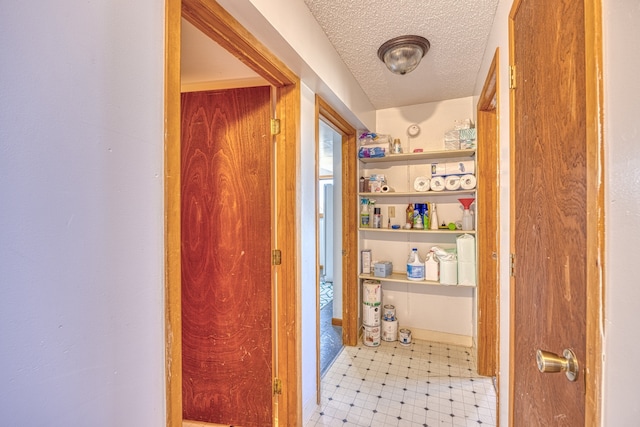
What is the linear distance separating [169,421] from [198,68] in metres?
1.66

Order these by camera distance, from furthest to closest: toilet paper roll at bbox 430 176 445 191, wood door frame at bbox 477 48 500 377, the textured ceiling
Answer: toilet paper roll at bbox 430 176 445 191
wood door frame at bbox 477 48 500 377
the textured ceiling

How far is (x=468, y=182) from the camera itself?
94.0 inches

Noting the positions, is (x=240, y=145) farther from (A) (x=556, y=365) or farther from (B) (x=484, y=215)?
(B) (x=484, y=215)

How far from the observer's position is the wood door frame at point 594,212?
Result: 508 millimetres

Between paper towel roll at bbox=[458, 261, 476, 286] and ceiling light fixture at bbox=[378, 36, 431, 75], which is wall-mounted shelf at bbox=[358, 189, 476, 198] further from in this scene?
ceiling light fixture at bbox=[378, 36, 431, 75]

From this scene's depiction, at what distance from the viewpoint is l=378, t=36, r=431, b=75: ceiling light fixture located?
1.68m

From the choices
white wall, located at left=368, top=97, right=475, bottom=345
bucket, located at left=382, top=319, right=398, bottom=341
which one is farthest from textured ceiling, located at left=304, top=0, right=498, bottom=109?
bucket, located at left=382, top=319, right=398, bottom=341

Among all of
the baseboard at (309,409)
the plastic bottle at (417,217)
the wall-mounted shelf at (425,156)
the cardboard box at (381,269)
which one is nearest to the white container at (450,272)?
the plastic bottle at (417,217)

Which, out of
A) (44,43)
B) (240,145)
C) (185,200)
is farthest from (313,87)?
(44,43)

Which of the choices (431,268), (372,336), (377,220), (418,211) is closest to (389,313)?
(372,336)

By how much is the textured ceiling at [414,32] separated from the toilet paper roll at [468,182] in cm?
78

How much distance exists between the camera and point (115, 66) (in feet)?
2.03

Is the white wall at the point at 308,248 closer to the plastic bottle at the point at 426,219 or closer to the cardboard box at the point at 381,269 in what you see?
the cardboard box at the point at 381,269

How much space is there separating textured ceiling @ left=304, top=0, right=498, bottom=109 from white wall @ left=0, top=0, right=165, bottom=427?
109cm
